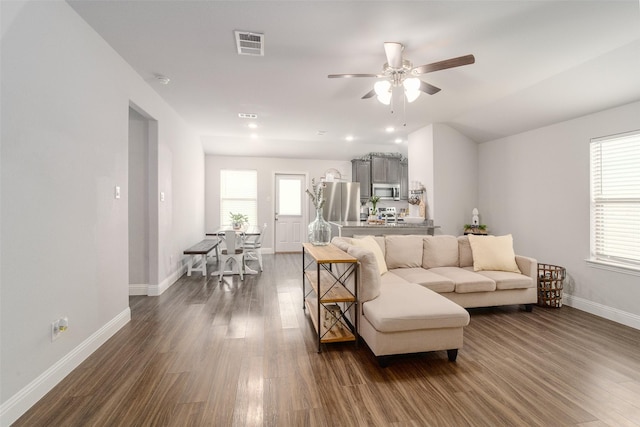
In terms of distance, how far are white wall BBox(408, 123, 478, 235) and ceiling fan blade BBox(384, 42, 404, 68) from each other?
276 cm

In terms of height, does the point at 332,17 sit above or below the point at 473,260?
above

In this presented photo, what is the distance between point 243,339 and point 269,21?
9.05 ft

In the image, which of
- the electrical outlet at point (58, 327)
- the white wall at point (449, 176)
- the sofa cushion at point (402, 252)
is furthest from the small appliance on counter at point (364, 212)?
the electrical outlet at point (58, 327)

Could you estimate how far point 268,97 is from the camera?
3.85 m

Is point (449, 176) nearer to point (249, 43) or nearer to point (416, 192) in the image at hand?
point (416, 192)

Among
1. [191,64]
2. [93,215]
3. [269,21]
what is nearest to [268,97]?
[191,64]

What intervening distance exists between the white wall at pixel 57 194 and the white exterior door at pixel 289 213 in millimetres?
4602

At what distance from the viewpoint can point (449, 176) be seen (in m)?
5.07

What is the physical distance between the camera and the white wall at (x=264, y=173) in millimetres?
7230

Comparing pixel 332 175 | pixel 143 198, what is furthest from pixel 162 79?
pixel 332 175

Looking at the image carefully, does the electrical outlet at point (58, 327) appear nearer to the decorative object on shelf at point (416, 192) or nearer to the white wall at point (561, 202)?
the decorative object on shelf at point (416, 192)

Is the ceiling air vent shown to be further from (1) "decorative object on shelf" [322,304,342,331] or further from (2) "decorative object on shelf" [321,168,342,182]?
(2) "decorative object on shelf" [321,168,342,182]

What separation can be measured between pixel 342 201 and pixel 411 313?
16.0ft

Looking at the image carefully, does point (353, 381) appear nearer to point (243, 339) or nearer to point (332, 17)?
point (243, 339)
